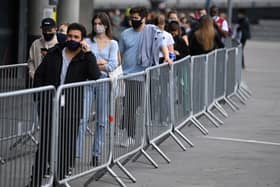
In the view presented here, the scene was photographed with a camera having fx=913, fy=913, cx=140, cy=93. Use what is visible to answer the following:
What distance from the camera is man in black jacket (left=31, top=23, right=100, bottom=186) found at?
25.5 feet

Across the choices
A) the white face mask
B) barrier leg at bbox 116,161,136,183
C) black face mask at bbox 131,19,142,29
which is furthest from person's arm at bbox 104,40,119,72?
black face mask at bbox 131,19,142,29

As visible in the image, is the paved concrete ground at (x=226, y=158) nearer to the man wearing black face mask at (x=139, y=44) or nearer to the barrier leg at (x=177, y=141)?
the barrier leg at (x=177, y=141)

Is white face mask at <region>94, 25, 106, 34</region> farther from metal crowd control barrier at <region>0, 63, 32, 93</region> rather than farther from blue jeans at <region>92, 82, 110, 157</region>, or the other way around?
blue jeans at <region>92, 82, 110, 157</region>

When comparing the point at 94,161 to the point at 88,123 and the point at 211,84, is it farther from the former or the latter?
the point at 211,84

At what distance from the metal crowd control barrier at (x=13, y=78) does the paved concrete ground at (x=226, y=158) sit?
1763 millimetres

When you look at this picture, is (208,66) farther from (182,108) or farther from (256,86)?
(256,86)

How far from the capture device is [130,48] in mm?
12156

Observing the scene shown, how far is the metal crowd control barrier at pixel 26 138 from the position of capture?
7203mm

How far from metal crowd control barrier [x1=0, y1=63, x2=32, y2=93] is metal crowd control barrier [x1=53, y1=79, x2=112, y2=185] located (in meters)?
2.46

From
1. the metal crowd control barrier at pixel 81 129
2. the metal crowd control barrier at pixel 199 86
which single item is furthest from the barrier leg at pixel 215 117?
the metal crowd control barrier at pixel 81 129

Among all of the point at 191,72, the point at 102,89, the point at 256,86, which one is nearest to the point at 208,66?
the point at 191,72

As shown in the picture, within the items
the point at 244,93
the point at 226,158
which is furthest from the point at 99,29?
the point at 244,93

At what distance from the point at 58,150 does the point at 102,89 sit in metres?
1.16

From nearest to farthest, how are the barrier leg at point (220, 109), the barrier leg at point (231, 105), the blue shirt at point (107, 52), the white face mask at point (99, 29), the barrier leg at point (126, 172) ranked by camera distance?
the barrier leg at point (126, 172)
the white face mask at point (99, 29)
the blue shirt at point (107, 52)
the barrier leg at point (220, 109)
the barrier leg at point (231, 105)
